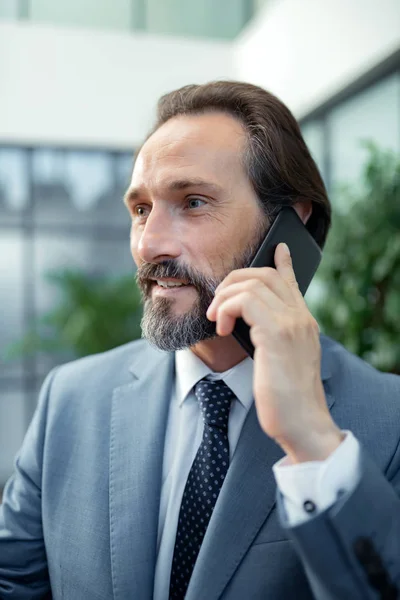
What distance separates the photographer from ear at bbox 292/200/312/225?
1490 millimetres

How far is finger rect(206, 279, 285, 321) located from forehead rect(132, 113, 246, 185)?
369 millimetres

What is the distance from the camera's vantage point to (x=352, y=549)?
34.5 inches

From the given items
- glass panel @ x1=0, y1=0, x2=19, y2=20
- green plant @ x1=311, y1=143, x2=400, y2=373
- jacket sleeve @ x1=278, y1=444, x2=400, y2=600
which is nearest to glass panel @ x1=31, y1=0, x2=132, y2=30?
glass panel @ x1=0, y1=0, x2=19, y2=20

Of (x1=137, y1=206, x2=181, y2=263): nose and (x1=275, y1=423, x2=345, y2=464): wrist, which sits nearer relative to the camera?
(x1=275, y1=423, x2=345, y2=464): wrist

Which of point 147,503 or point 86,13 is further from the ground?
point 86,13

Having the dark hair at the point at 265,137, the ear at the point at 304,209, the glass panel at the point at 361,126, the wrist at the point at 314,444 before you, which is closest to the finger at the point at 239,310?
the wrist at the point at 314,444

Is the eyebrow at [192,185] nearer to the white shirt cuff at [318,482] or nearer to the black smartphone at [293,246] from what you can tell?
the black smartphone at [293,246]

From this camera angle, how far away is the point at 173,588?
1216 mm

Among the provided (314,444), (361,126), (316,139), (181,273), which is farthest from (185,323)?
(316,139)

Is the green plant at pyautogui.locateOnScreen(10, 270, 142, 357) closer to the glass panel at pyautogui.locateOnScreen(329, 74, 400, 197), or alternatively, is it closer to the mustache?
the glass panel at pyautogui.locateOnScreen(329, 74, 400, 197)

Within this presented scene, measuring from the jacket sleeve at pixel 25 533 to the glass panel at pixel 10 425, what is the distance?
196 inches

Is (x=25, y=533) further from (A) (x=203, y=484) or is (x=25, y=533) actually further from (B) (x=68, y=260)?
(B) (x=68, y=260)

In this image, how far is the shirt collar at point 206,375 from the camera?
53.2 inches

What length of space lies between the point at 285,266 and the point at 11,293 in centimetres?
552
